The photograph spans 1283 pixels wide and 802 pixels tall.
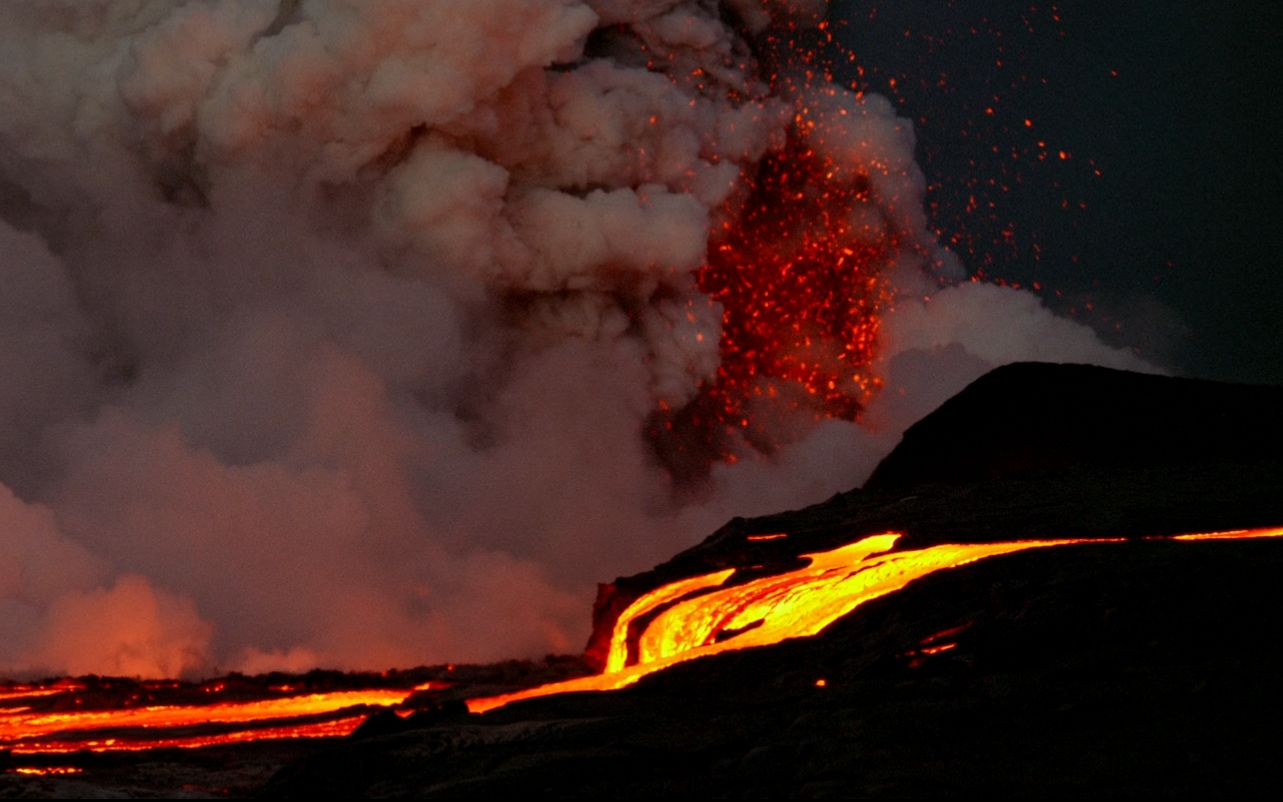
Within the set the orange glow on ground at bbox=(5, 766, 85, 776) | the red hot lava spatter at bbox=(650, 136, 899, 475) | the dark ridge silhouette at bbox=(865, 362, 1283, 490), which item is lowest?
the orange glow on ground at bbox=(5, 766, 85, 776)

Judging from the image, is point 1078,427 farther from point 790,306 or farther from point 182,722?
point 182,722

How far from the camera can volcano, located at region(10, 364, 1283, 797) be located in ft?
14.0

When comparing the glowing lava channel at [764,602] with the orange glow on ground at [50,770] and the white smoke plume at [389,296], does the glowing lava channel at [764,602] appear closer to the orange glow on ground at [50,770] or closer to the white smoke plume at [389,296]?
the orange glow on ground at [50,770]

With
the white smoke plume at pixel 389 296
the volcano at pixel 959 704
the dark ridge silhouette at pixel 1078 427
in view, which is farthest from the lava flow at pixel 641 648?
the white smoke plume at pixel 389 296

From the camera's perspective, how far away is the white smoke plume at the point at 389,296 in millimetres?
14852

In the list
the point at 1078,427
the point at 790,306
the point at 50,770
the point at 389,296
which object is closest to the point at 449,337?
the point at 389,296

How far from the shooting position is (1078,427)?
42.7 feet

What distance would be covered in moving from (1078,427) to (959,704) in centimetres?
871

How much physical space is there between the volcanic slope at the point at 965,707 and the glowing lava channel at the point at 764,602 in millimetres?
283

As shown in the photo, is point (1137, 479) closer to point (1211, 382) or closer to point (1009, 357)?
point (1211, 382)

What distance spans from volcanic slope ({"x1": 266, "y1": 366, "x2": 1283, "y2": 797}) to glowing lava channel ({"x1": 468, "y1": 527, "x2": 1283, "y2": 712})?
0.93 ft

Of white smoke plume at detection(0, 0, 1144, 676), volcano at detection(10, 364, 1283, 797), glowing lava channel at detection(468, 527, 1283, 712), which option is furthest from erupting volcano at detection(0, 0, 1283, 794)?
volcano at detection(10, 364, 1283, 797)

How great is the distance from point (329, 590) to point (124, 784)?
788 centimetres

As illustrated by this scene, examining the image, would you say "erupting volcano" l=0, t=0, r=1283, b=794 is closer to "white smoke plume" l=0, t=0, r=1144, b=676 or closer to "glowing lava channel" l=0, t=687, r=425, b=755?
"white smoke plume" l=0, t=0, r=1144, b=676
